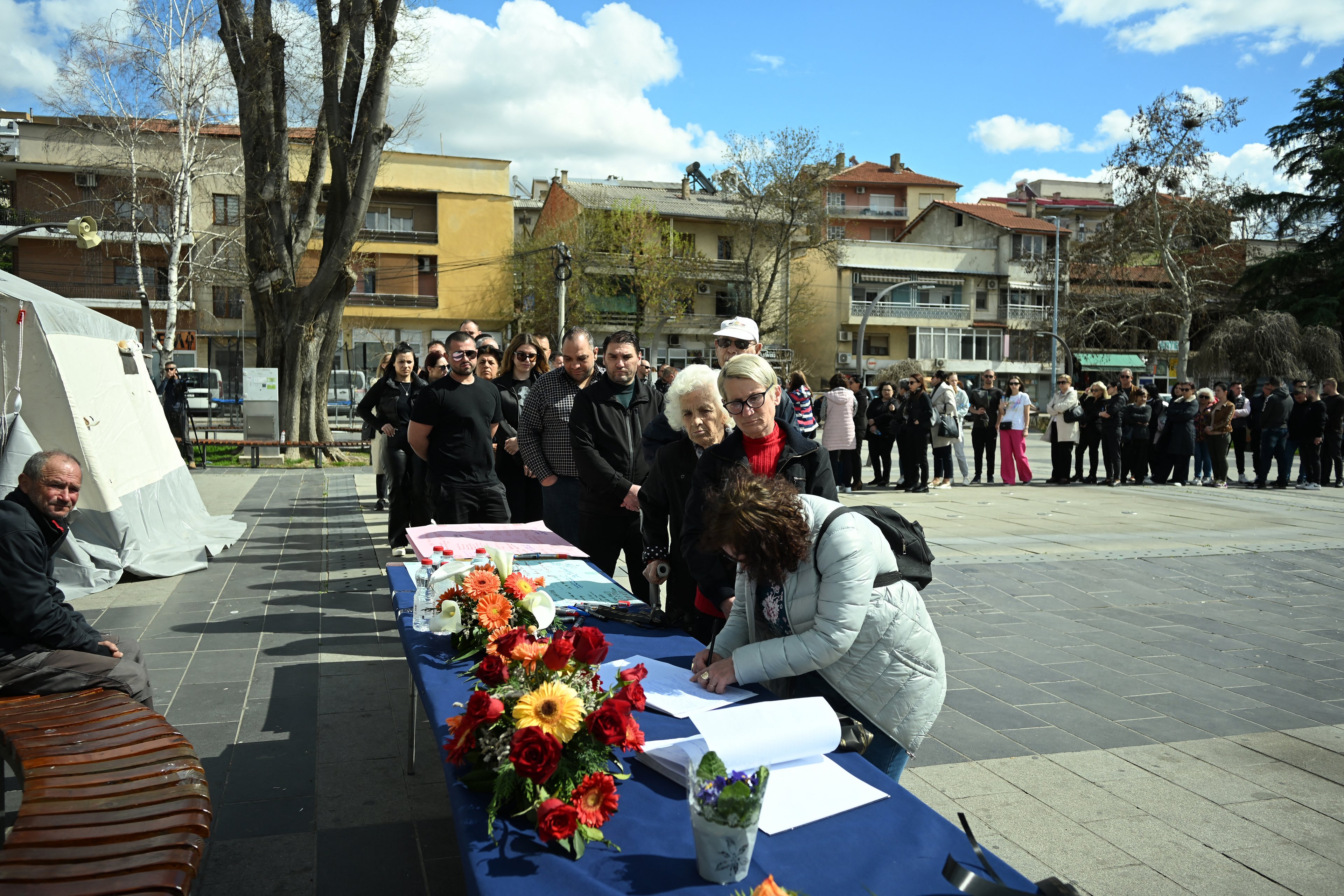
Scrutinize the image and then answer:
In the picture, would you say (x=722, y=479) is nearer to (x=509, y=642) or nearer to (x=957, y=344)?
(x=509, y=642)

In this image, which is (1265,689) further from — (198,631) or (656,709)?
(198,631)

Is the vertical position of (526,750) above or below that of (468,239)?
below

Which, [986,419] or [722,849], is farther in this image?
[986,419]

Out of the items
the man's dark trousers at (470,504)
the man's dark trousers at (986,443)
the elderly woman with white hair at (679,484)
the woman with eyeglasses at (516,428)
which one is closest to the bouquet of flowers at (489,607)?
the elderly woman with white hair at (679,484)

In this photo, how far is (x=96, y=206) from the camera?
1556 inches

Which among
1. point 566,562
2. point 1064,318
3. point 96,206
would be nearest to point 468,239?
point 96,206

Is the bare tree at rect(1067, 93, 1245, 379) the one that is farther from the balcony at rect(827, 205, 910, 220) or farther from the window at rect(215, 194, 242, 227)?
the window at rect(215, 194, 242, 227)

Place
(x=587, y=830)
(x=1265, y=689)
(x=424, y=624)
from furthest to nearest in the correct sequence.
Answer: (x=1265, y=689)
(x=424, y=624)
(x=587, y=830)

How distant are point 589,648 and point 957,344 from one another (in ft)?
190

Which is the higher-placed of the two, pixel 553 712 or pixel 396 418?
pixel 396 418

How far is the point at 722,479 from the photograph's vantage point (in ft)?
11.4

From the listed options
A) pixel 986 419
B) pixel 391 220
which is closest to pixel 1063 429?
pixel 986 419

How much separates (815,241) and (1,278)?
43867 mm

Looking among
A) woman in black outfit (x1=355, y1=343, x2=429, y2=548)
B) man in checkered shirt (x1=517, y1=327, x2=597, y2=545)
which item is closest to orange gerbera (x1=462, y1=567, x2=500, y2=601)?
man in checkered shirt (x1=517, y1=327, x2=597, y2=545)
